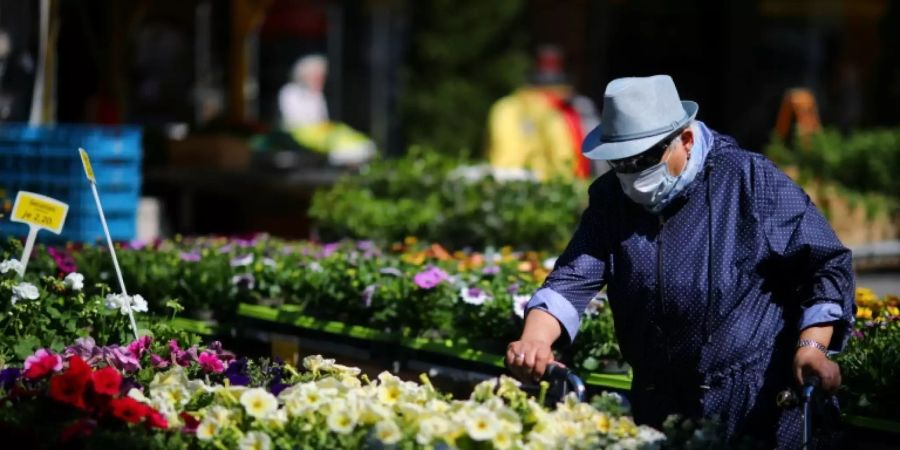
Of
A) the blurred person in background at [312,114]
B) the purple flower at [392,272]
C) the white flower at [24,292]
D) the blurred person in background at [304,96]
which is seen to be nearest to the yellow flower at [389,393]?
the white flower at [24,292]

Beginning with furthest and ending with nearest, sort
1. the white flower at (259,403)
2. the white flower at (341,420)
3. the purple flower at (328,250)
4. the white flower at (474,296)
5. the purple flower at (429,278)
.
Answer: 1. the purple flower at (328,250)
2. the purple flower at (429,278)
3. the white flower at (474,296)
4. the white flower at (259,403)
5. the white flower at (341,420)

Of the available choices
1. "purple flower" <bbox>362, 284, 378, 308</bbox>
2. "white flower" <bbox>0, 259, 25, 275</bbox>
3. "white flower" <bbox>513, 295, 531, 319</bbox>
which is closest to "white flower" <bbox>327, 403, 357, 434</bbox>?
"white flower" <bbox>0, 259, 25, 275</bbox>

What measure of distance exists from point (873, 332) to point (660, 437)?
6.00ft

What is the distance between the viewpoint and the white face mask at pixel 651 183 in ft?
12.6

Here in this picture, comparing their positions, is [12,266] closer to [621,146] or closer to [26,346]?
[26,346]

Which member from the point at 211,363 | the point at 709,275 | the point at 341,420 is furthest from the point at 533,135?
the point at 341,420

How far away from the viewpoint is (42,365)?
156 inches

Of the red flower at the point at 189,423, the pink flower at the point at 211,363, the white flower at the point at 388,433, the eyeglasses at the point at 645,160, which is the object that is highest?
the eyeglasses at the point at 645,160

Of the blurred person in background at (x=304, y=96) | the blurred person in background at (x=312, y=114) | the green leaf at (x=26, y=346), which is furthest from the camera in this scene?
the blurred person in background at (x=304, y=96)

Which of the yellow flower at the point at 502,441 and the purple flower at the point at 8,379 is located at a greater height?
the yellow flower at the point at 502,441

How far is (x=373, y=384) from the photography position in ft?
12.9

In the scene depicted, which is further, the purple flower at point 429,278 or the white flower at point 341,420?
the purple flower at point 429,278

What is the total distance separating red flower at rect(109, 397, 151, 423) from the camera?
12.0 ft

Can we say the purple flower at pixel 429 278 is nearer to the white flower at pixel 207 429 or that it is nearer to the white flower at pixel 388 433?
the white flower at pixel 207 429
